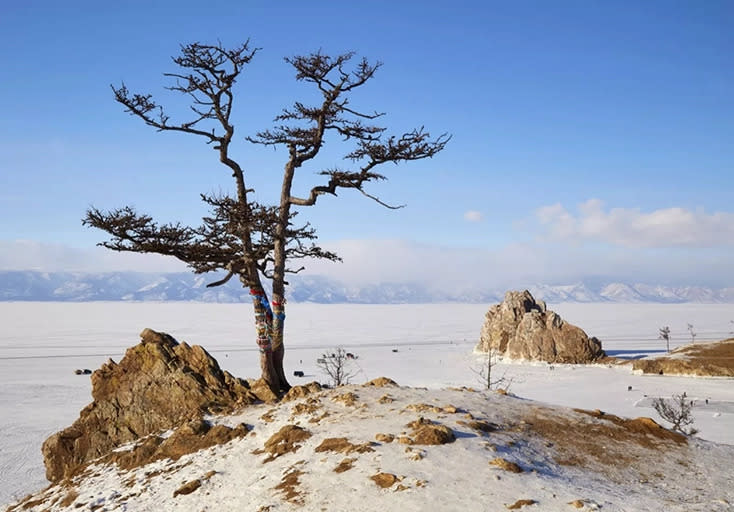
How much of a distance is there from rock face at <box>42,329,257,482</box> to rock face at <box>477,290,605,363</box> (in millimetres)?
50836

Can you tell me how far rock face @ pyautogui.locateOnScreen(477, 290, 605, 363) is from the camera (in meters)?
60.5

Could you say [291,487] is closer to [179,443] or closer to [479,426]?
[479,426]

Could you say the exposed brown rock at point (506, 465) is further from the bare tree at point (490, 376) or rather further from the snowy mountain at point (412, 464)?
the bare tree at point (490, 376)

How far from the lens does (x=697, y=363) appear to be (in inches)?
2000

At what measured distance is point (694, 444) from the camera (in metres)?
12.1

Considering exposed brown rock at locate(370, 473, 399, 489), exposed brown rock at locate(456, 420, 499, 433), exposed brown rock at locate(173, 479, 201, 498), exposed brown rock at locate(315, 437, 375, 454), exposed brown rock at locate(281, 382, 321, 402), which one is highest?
exposed brown rock at locate(281, 382, 321, 402)

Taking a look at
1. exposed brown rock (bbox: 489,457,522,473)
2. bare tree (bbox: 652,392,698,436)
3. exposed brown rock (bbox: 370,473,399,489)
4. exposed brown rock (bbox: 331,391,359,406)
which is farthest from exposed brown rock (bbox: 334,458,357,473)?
bare tree (bbox: 652,392,698,436)

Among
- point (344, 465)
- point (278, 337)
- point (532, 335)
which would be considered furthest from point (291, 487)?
point (532, 335)

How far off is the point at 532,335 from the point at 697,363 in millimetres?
16045

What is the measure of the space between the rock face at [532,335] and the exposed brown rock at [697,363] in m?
6.89

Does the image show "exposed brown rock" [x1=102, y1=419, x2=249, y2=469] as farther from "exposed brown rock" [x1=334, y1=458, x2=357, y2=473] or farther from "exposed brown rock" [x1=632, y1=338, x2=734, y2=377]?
"exposed brown rock" [x1=632, y1=338, x2=734, y2=377]

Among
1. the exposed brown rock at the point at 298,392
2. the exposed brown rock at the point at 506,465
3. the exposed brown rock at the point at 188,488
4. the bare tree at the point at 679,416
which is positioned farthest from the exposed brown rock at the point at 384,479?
the bare tree at the point at 679,416

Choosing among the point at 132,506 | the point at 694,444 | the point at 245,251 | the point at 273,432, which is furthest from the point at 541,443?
the point at 245,251

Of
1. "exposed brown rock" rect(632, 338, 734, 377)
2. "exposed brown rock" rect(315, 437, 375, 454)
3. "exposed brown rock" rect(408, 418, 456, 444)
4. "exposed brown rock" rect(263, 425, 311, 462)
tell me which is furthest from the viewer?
"exposed brown rock" rect(632, 338, 734, 377)
